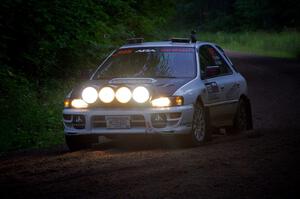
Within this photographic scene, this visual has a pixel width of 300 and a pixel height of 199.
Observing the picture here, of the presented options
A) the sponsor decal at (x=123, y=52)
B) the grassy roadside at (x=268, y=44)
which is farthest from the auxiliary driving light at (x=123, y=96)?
the grassy roadside at (x=268, y=44)

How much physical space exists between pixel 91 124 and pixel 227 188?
12.6ft

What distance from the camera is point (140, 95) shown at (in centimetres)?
1123

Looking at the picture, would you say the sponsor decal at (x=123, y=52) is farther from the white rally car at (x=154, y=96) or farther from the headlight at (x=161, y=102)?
the headlight at (x=161, y=102)

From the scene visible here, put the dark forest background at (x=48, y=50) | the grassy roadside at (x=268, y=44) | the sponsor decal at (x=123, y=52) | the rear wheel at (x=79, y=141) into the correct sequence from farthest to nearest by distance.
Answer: the grassy roadside at (x=268, y=44), the dark forest background at (x=48, y=50), the sponsor decal at (x=123, y=52), the rear wheel at (x=79, y=141)

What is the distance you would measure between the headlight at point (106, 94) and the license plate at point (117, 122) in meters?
0.23

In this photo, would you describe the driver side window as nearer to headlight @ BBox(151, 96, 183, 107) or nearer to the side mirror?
the side mirror

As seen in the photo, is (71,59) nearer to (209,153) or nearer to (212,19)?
(209,153)

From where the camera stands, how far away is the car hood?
11273mm

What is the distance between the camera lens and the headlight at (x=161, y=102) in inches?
441

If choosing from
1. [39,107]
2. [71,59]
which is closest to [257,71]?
[71,59]

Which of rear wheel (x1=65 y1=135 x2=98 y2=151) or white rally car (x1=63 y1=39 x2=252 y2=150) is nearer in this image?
white rally car (x1=63 y1=39 x2=252 y2=150)

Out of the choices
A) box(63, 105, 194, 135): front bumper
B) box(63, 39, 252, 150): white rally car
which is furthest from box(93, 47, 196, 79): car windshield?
box(63, 105, 194, 135): front bumper

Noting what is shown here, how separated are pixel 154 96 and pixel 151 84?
0.29m

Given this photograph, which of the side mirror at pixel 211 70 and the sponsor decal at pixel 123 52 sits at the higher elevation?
the sponsor decal at pixel 123 52
